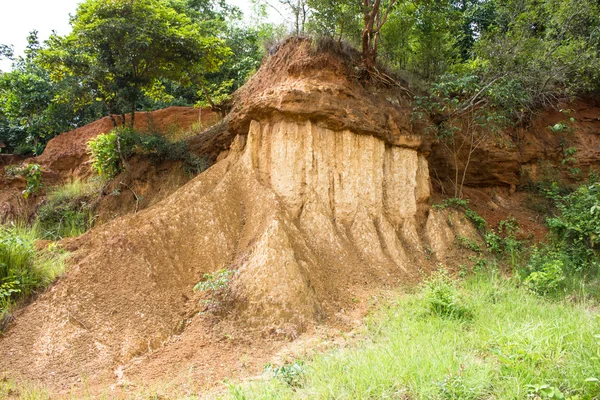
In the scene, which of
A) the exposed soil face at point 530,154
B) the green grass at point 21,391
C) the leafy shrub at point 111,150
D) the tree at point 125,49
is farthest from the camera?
the exposed soil face at point 530,154

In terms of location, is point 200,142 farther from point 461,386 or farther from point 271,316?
point 461,386

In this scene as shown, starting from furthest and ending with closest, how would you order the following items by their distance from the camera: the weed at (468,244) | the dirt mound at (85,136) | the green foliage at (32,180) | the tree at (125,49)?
the dirt mound at (85,136) → the green foliage at (32,180) → the tree at (125,49) → the weed at (468,244)

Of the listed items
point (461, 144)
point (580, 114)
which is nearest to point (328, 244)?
point (461, 144)

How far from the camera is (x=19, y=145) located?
15.6m

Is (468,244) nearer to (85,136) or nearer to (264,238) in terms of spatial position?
(264,238)

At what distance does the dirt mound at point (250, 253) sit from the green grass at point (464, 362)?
1373 mm

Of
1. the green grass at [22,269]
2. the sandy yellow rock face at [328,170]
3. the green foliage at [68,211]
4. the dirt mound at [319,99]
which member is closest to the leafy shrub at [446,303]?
the sandy yellow rock face at [328,170]

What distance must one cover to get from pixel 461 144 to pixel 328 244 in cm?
535

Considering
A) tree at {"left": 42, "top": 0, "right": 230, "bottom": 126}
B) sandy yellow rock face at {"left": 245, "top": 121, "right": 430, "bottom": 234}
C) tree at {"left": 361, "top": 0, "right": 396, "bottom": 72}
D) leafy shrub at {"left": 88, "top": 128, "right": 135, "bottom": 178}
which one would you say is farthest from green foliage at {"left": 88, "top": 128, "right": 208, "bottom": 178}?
tree at {"left": 361, "top": 0, "right": 396, "bottom": 72}

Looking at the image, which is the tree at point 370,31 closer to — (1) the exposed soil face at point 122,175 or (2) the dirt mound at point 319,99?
(2) the dirt mound at point 319,99

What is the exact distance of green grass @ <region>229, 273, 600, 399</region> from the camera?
3.45 meters

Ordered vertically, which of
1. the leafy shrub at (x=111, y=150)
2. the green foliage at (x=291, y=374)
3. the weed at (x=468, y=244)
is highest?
the leafy shrub at (x=111, y=150)

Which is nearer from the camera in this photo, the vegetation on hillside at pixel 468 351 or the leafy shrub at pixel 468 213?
the vegetation on hillside at pixel 468 351

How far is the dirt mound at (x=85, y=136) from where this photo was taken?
41.1 feet
